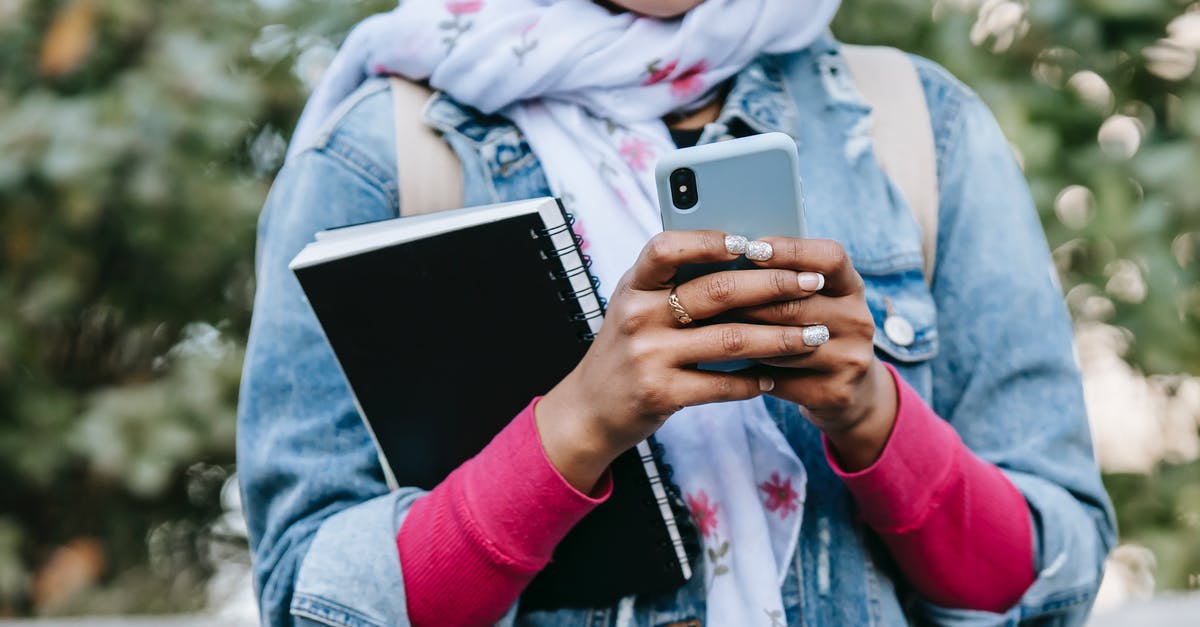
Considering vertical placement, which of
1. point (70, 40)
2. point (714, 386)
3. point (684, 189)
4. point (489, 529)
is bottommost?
point (70, 40)

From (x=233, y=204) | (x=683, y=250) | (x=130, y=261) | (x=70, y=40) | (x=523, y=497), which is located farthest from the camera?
(x=130, y=261)

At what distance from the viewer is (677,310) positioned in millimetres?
803

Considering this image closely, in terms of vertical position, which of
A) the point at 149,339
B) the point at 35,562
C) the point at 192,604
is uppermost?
the point at 149,339

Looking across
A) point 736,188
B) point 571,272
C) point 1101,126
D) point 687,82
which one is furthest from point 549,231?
point 1101,126

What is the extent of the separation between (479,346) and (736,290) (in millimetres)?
251

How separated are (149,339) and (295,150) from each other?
148cm

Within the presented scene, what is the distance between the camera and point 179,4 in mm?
2033

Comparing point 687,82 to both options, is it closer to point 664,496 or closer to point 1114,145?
point 664,496

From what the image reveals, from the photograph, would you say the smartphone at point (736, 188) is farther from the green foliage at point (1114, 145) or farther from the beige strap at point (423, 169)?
the green foliage at point (1114, 145)

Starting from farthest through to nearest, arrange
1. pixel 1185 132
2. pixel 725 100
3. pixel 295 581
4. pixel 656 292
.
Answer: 1. pixel 1185 132
2. pixel 725 100
3. pixel 295 581
4. pixel 656 292

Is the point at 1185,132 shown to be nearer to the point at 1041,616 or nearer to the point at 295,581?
the point at 1041,616

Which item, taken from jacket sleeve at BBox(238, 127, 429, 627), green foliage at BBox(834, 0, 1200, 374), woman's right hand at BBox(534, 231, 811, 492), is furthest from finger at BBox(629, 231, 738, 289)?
green foliage at BBox(834, 0, 1200, 374)

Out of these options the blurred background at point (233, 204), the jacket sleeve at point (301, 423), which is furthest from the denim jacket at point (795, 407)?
the blurred background at point (233, 204)

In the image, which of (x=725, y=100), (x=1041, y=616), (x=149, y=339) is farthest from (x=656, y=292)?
(x=149, y=339)
